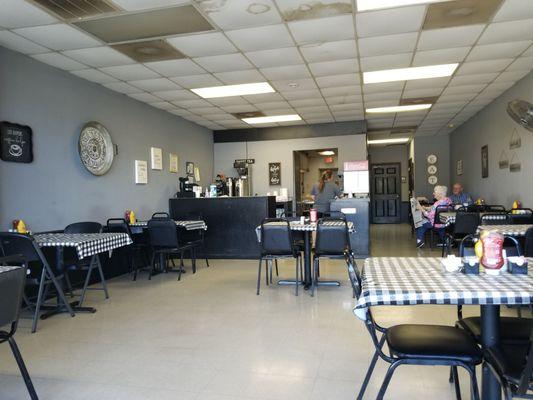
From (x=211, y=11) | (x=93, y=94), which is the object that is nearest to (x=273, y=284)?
(x=211, y=11)

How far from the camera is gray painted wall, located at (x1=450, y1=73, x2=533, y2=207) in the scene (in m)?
5.91

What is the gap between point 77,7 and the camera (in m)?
3.53

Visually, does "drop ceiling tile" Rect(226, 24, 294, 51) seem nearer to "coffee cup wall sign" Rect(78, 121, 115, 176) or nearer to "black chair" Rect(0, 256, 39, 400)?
"coffee cup wall sign" Rect(78, 121, 115, 176)

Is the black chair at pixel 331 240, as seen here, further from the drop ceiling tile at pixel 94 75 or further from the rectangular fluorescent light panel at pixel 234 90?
the drop ceiling tile at pixel 94 75

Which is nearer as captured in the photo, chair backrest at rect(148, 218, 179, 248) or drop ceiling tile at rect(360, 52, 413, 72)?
drop ceiling tile at rect(360, 52, 413, 72)

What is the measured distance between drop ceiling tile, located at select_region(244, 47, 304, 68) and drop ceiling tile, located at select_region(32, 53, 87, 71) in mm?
2114

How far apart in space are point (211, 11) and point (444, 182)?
1042 centimetres

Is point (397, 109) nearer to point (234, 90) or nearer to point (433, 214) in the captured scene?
point (433, 214)

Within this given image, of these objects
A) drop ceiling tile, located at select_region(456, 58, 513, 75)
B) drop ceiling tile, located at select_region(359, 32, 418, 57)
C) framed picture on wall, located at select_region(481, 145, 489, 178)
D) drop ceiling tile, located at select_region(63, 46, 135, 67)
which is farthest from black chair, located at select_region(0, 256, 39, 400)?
framed picture on wall, located at select_region(481, 145, 489, 178)

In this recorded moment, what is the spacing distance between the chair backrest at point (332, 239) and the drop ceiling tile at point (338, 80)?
2.37m

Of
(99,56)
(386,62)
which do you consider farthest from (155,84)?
(386,62)

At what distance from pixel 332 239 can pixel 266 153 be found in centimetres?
553

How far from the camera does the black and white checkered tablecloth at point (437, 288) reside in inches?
63.8

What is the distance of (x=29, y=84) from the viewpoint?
4.68 m
